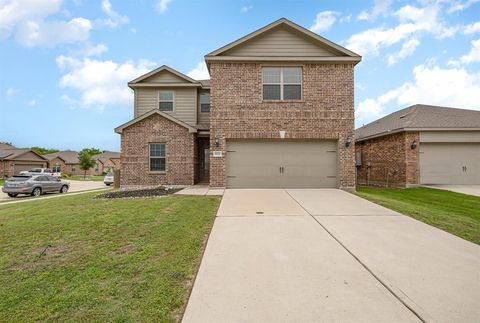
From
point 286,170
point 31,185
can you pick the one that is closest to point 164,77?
point 286,170

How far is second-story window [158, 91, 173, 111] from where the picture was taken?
52.8 feet

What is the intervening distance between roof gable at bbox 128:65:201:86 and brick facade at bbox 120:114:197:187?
12.0 ft

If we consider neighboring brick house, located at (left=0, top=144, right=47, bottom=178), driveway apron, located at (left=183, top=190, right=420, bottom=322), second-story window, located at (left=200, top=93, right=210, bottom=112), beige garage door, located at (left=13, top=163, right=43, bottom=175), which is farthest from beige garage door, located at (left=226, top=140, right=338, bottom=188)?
beige garage door, located at (left=13, top=163, right=43, bottom=175)

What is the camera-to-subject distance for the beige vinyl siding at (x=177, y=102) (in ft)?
→ 52.4

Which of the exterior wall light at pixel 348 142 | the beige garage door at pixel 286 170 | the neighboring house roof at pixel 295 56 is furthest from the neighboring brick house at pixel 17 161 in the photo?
the exterior wall light at pixel 348 142

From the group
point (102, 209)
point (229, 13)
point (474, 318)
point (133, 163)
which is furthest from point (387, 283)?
point (229, 13)

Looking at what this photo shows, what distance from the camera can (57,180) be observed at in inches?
752

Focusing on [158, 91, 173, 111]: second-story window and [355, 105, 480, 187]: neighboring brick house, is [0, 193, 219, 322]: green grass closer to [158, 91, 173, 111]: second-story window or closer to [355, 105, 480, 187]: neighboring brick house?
[158, 91, 173, 111]: second-story window

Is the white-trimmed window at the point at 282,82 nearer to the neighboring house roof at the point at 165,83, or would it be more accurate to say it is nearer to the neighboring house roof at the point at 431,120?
the neighboring house roof at the point at 165,83

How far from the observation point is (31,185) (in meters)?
16.8

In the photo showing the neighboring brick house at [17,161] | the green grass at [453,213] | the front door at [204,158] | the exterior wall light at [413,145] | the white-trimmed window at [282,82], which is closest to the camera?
the green grass at [453,213]

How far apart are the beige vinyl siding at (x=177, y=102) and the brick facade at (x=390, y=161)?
12.3 metres

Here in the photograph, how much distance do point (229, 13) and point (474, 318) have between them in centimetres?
1616

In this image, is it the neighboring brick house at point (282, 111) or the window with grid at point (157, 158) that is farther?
the window with grid at point (157, 158)
